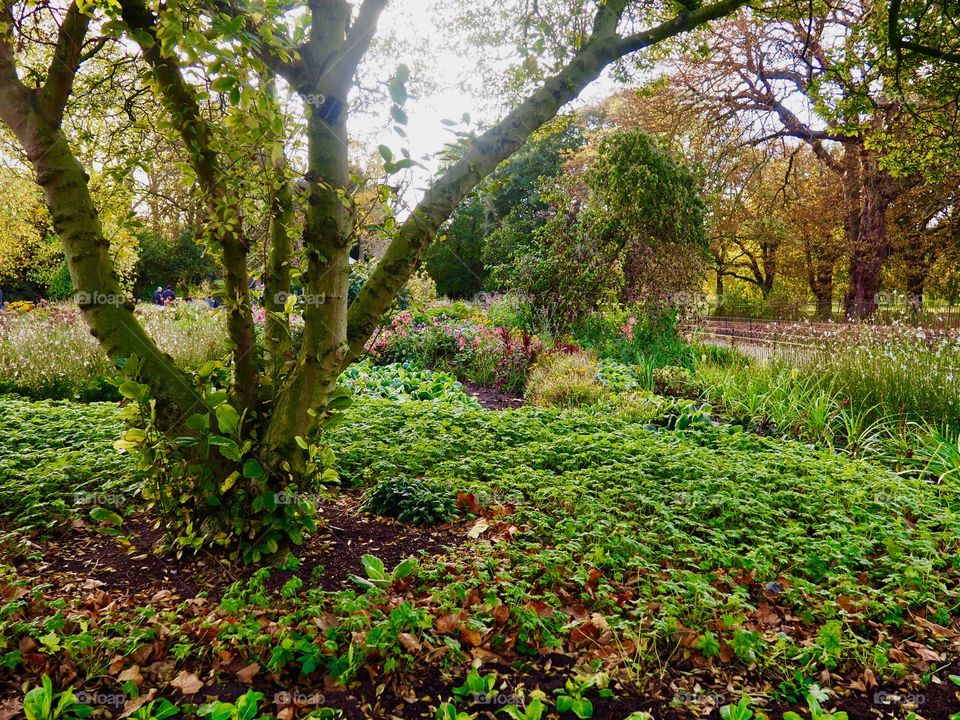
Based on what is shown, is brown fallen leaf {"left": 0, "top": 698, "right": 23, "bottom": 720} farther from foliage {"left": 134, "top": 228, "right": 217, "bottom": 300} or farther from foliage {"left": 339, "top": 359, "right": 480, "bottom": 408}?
foliage {"left": 134, "top": 228, "right": 217, "bottom": 300}

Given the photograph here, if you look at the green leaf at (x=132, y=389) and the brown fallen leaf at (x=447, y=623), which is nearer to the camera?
the brown fallen leaf at (x=447, y=623)

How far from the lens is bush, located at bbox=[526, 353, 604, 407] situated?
735 cm

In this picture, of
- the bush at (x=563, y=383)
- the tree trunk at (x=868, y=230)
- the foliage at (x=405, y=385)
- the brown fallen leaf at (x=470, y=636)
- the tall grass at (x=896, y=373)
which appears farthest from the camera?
the tree trunk at (x=868, y=230)

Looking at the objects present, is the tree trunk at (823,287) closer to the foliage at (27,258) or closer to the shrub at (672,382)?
the shrub at (672,382)

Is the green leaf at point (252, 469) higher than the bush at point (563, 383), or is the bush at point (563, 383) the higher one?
the green leaf at point (252, 469)

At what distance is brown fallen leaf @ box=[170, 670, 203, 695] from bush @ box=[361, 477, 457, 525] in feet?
4.88

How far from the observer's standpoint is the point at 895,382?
6414mm

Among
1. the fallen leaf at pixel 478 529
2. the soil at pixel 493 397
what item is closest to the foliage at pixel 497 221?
the soil at pixel 493 397

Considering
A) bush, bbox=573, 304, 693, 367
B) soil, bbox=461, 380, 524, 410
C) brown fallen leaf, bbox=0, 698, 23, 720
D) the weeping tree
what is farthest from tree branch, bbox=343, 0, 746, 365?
bush, bbox=573, 304, 693, 367

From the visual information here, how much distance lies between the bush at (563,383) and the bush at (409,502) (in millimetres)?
3552

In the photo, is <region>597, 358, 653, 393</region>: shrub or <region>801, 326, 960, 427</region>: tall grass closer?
<region>801, 326, 960, 427</region>: tall grass

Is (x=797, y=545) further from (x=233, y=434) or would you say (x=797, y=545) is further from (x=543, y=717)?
(x=233, y=434)

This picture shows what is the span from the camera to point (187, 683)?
2.06 metres

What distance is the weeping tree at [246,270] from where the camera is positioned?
2660mm
